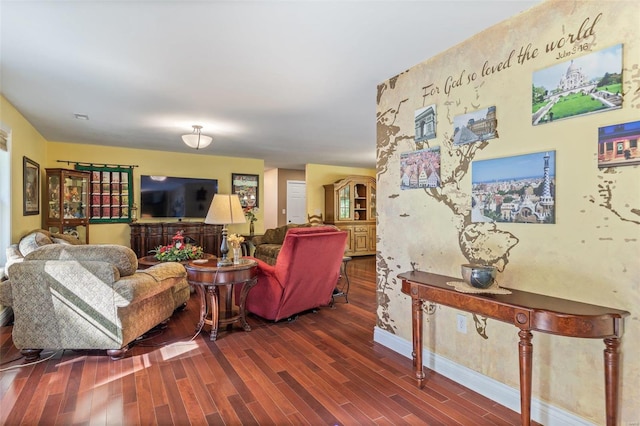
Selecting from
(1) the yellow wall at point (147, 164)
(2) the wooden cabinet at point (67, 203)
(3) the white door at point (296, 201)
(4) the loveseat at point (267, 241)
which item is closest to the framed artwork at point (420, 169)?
(4) the loveseat at point (267, 241)

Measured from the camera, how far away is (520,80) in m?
2.01

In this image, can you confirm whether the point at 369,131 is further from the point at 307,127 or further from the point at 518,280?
the point at 518,280

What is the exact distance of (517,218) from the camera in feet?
6.64

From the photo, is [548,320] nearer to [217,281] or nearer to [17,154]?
[217,281]

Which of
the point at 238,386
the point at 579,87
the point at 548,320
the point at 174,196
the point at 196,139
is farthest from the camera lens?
the point at 174,196

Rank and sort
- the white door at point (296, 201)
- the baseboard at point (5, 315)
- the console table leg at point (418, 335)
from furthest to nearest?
1. the white door at point (296, 201)
2. the baseboard at point (5, 315)
3. the console table leg at point (418, 335)

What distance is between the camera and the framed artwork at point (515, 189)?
1875 mm

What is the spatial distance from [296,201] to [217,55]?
6.91m

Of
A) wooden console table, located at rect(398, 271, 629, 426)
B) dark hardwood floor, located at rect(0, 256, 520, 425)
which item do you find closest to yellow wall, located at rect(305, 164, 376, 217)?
dark hardwood floor, located at rect(0, 256, 520, 425)

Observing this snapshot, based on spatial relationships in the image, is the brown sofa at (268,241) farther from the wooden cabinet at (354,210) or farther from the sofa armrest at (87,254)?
the sofa armrest at (87,254)

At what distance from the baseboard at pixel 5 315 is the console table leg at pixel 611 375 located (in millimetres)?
4885

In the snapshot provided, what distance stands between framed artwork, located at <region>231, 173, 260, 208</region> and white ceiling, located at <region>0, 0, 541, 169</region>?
2.80 meters

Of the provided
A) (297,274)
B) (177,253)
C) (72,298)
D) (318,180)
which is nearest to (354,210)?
(318,180)

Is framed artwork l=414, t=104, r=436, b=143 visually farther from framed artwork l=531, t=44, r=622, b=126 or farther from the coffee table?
the coffee table
